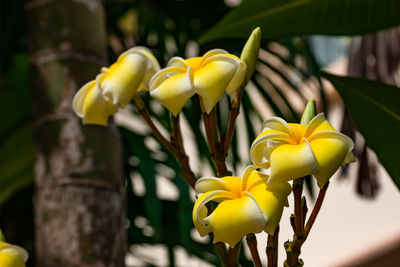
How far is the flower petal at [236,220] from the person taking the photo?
0.91 feet

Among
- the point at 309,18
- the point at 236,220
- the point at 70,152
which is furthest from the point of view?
the point at 70,152

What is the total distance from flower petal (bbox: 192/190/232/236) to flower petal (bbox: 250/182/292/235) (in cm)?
1

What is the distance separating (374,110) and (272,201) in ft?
0.66

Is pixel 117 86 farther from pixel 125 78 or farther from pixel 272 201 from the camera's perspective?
pixel 272 201

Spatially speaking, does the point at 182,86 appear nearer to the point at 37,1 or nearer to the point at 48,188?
the point at 48,188

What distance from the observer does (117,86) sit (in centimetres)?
37

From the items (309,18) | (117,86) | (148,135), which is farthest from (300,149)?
(148,135)

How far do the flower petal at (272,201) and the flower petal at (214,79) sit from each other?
64 millimetres

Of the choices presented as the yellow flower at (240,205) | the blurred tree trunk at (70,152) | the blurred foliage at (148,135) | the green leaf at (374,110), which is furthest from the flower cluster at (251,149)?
the blurred foliage at (148,135)

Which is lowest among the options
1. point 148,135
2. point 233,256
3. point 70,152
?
point 148,135

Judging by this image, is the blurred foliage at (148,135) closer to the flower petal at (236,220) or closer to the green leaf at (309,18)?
the green leaf at (309,18)

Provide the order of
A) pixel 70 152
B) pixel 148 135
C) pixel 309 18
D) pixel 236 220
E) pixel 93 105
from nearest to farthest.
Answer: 1. pixel 236 220
2. pixel 93 105
3. pixel 309 18
4. pixel 70 152
5. pixel 148 135

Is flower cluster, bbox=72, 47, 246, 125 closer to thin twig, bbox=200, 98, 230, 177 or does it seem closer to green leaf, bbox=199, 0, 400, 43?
thin twig, bbox=200, 98, 230, 177

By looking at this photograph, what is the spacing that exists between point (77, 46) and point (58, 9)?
0.06 m
